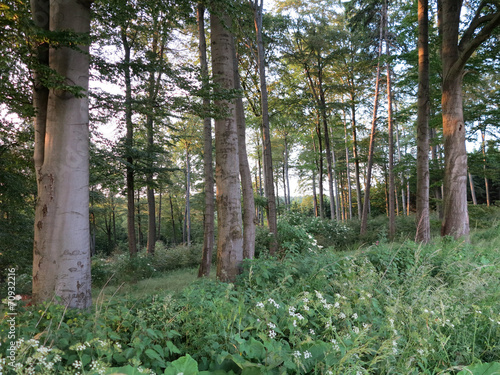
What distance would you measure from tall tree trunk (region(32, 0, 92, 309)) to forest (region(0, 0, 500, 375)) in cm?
2

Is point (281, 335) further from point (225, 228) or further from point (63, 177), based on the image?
point (63, 177)

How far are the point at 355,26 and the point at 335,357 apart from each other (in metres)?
16.5

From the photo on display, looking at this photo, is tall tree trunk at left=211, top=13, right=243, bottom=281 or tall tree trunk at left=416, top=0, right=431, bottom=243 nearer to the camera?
tall tree trunk at left=211, top=13, right=243, bottom=281

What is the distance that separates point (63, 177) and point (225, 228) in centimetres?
248

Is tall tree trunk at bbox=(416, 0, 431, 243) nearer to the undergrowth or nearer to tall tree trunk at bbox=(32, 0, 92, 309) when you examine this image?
the undergrowth

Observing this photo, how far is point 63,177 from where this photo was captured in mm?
3834

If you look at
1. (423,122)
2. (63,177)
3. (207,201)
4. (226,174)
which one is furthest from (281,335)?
(423,122)

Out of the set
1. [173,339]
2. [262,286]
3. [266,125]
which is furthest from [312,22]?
[173,339]

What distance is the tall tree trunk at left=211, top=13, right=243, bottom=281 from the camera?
452cm

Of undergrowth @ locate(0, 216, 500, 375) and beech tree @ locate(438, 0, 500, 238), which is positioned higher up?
beech tree @ locate(438, 0, 500, 238)

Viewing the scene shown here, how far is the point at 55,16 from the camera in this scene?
3965mm

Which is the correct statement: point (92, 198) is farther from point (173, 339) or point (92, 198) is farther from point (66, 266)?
point (173, 339)

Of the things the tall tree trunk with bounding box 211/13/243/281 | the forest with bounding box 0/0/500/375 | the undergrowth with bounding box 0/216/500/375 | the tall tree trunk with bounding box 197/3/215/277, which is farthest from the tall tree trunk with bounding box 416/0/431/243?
the tall tree trunk with bounding box 197/3/215/277

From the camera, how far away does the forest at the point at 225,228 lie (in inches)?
73.3
